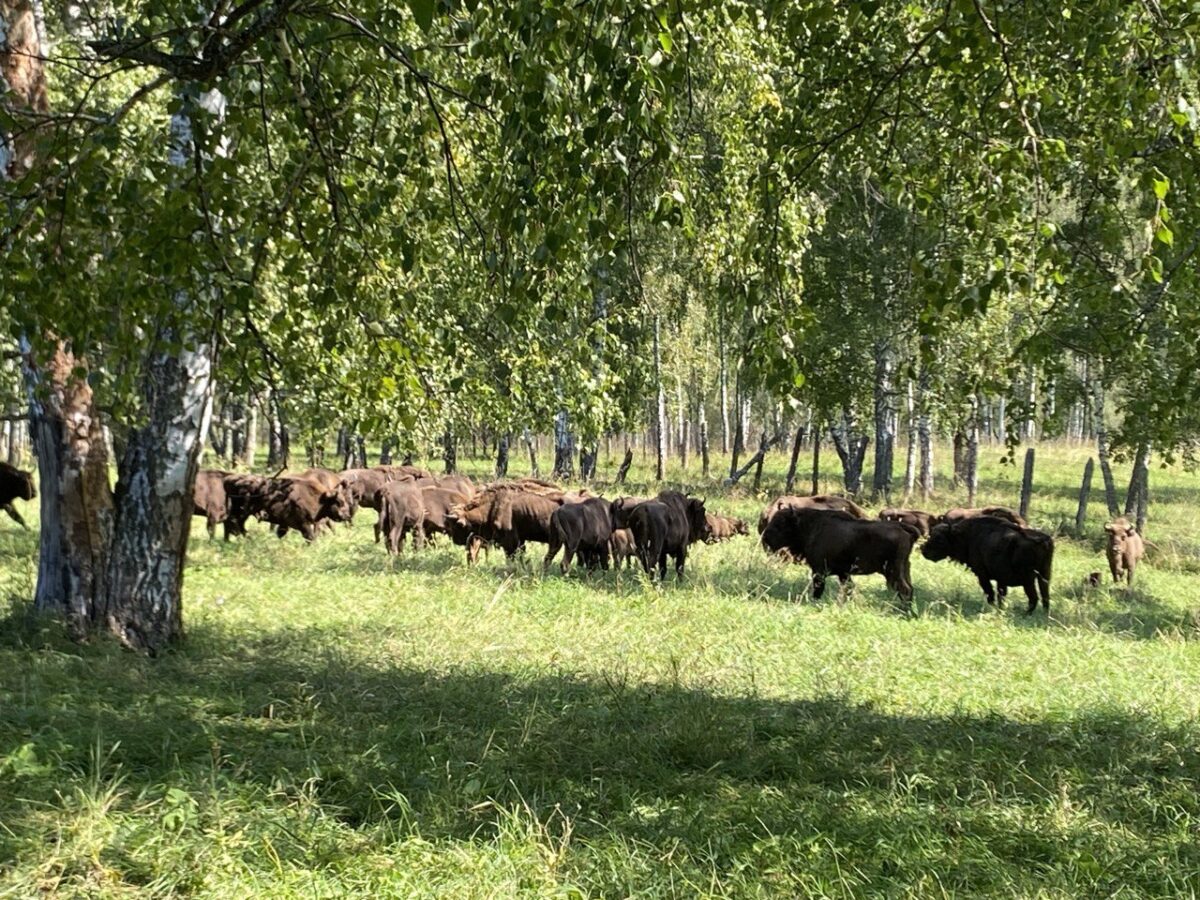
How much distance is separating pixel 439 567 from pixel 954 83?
1082 centimetres

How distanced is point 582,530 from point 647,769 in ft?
29.8

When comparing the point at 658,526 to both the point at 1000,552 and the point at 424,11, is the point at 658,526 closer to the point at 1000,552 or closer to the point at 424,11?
the point at 1000,552

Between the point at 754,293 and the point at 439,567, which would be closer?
the point at 754,293

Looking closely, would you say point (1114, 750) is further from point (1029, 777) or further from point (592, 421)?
point (592, 421)

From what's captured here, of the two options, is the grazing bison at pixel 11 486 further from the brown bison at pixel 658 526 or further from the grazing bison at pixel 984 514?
the grazing bison at pixel 984 514

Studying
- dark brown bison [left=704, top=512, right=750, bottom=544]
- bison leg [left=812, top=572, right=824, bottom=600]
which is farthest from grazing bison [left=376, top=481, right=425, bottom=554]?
bison leg [left=812, top=572, right=824, bottom=600]

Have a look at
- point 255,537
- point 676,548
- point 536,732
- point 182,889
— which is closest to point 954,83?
point 536,732

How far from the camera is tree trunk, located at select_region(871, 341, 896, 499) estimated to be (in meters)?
26.6

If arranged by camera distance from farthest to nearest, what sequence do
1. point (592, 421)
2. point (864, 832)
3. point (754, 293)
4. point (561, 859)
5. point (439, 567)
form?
point (439, 567) < point (592, 421) < point (864, 832) < point (561, 859) < point (754, 293)

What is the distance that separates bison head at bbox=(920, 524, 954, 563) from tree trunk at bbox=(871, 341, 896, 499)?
1176 cm

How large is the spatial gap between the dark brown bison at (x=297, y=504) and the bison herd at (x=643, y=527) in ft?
0.07

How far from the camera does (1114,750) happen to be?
6.34 meters

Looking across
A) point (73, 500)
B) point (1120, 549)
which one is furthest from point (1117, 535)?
point (73, 500)

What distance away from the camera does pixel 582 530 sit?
14.8 metres
